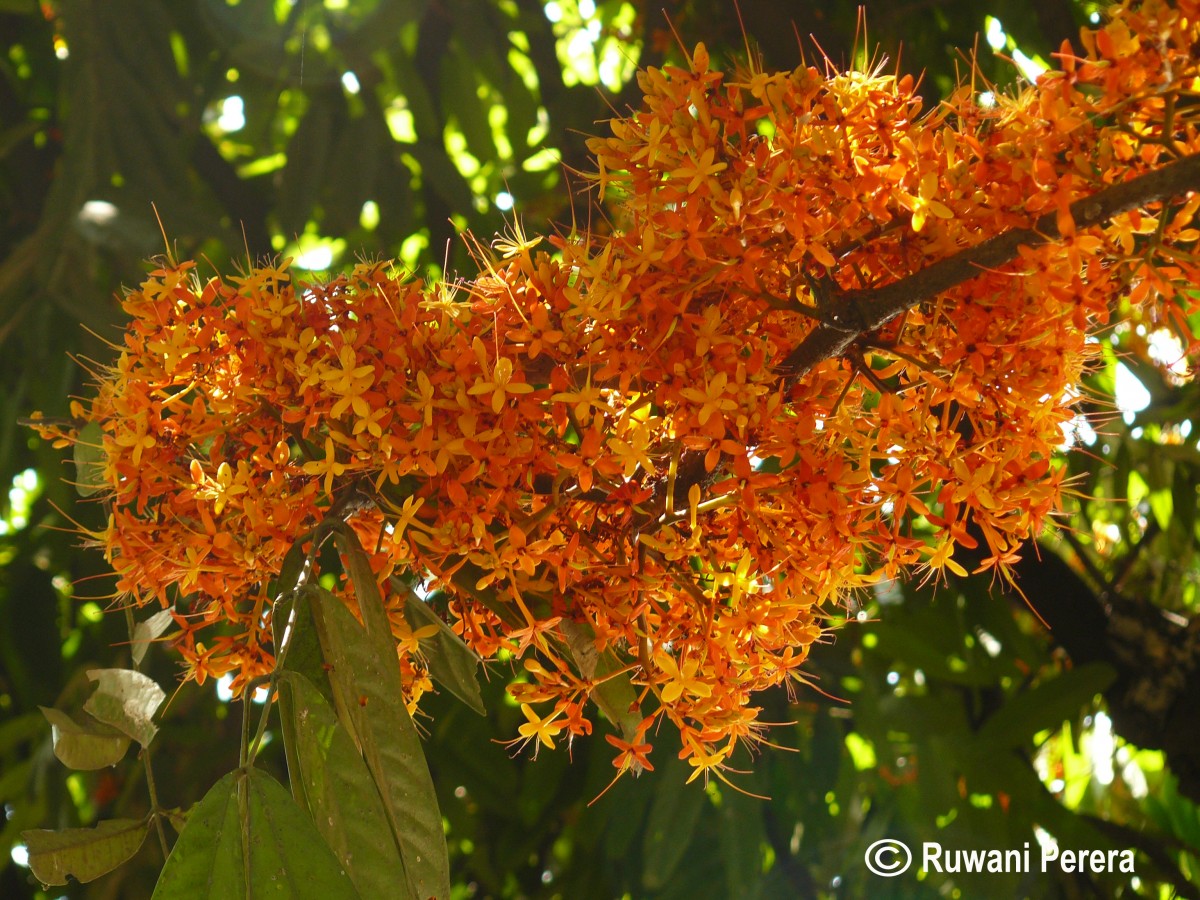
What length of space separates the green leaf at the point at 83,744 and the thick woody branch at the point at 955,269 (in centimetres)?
61

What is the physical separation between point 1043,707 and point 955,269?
1448 millimetres

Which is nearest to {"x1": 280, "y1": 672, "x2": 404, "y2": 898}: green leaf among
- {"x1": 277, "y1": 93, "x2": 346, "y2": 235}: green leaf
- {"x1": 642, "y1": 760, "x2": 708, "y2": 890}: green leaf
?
{"x1": 642, "y1": 760, "x2": 708, "y2": 890}: green leaf

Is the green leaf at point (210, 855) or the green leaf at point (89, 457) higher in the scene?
the green leaf at point (89, 457)

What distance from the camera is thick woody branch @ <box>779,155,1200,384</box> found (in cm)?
52

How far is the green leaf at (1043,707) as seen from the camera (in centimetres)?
176

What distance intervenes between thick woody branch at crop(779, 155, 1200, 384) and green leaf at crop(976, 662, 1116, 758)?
1.38 metres

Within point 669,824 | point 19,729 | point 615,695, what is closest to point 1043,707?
point 669,824

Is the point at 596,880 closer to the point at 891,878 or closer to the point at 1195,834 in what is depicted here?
the point at 891,878

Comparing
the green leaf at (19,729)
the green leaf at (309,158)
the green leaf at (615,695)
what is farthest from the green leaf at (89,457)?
the green leaf at (19,729)

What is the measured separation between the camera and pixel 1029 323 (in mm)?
631

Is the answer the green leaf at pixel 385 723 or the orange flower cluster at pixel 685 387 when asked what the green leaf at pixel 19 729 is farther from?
the green leaf at pixel 385 723

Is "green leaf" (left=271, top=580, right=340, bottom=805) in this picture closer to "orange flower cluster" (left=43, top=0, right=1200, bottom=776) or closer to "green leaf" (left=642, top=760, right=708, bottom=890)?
"orange flower cluster" (left=43, top=0, right=1200, bottom=776)

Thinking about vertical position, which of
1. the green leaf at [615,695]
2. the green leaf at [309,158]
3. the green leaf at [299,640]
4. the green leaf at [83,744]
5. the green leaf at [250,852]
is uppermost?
the green leaf at [309,158]

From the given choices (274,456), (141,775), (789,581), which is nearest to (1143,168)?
(789,581)
